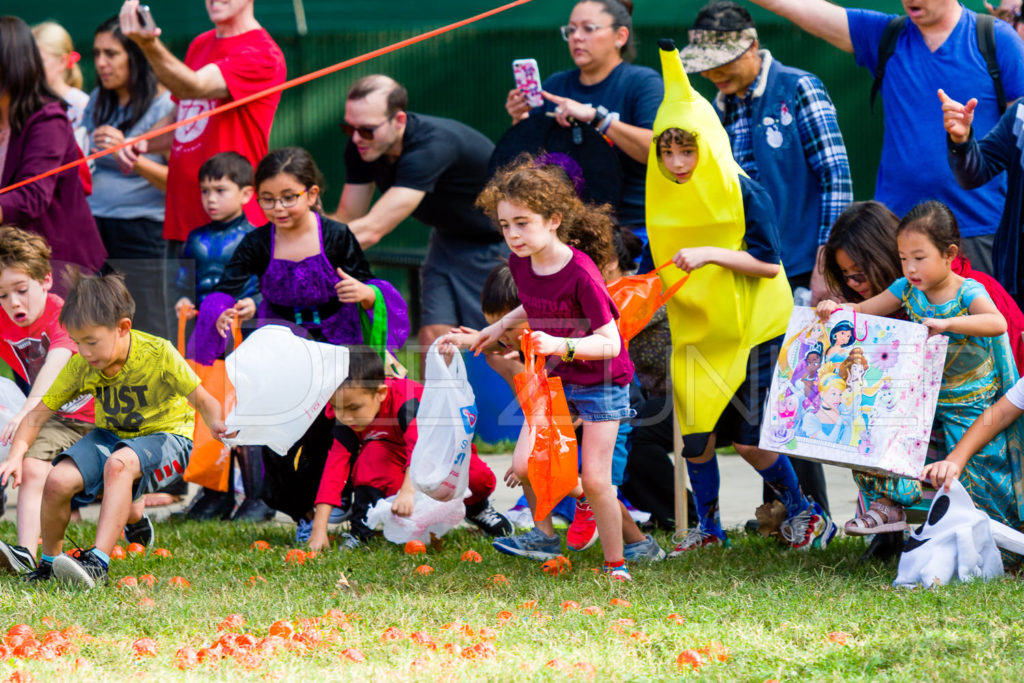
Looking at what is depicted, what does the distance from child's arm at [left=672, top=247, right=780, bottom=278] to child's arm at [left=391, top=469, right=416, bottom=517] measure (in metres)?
1.36

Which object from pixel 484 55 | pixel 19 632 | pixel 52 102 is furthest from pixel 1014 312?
pixel 484 55

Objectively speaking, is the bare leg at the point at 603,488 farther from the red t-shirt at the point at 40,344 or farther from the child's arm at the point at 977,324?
the red t-shirt at the point at 40,344

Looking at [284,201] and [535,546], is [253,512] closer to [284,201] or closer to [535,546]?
[284,201]

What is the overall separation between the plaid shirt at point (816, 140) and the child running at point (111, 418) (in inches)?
96.0

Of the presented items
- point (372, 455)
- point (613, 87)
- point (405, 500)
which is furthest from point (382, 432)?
point (613, 87)

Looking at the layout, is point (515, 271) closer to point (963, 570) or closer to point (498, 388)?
point (963, 570)

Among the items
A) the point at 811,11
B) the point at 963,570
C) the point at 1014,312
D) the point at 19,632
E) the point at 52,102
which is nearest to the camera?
the point at 19,632

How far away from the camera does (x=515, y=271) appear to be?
15.2ft

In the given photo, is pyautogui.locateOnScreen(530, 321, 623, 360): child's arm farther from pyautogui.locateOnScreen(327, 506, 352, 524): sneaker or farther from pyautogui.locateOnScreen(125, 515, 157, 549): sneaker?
pyautogui.locateOnScreen(125, 515, 157, 549): sneaker

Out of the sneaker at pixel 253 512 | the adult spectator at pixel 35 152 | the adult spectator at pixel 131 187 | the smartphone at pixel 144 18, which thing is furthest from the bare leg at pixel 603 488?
the adult spectator at pixel 131 187

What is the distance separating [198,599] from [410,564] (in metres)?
0.90

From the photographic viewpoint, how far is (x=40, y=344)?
505cm

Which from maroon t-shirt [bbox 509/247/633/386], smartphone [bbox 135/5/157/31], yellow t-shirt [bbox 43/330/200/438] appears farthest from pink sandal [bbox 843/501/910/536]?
smartphone [bbox 135/5/157/31]

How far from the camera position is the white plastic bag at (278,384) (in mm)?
5008
